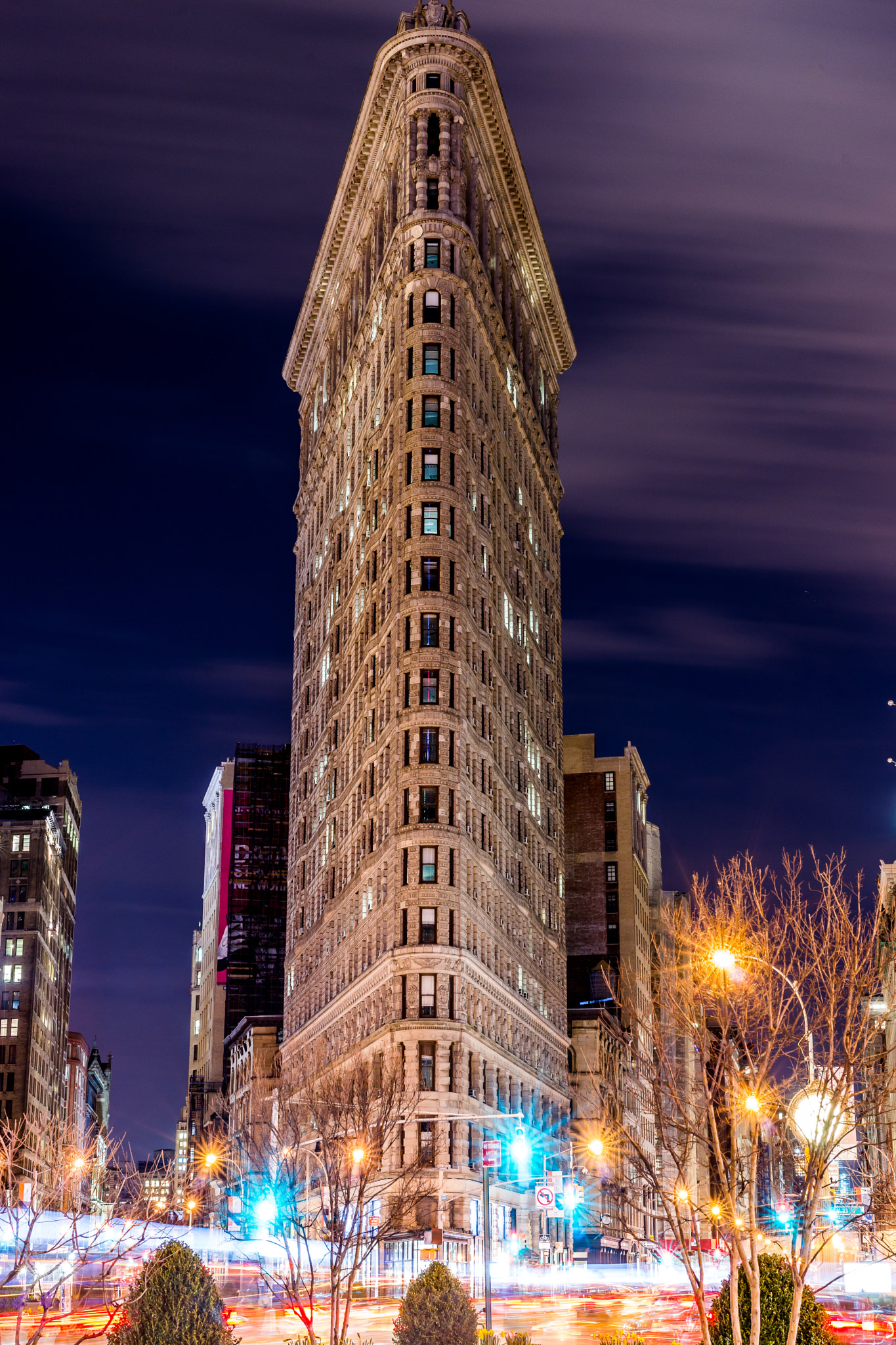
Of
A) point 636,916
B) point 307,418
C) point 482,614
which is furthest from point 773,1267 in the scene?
point 636,916

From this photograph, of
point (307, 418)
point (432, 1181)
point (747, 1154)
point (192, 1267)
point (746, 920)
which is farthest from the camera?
point (307, 418)

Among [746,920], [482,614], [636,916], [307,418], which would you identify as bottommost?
[746,920]

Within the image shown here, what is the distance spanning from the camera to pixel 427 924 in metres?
89.8

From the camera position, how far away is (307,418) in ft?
485

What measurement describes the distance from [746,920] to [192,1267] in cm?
1240

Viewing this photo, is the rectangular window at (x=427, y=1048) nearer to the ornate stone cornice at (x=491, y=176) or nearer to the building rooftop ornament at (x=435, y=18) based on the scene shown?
the ornate stone cornice at (x=491, y=176)

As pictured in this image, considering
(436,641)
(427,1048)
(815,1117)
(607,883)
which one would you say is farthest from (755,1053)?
(607,883)

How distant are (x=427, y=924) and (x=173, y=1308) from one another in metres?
69.2

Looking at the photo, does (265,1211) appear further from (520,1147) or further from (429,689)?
(520,1147)

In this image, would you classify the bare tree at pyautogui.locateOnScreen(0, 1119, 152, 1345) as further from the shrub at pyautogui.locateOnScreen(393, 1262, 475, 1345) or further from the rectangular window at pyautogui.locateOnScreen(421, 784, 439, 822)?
the rectangular window at pyautogui.locateOnScreen(421, 784, 439, 822)

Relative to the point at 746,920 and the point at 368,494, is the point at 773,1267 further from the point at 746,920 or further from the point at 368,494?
the point at 368,494

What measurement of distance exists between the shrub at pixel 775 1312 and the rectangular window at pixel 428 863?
217ft

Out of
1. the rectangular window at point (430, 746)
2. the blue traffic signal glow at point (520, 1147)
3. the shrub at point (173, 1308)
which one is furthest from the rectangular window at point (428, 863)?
the shrub at point (173, 1308)

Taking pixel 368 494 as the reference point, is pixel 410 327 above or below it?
above
